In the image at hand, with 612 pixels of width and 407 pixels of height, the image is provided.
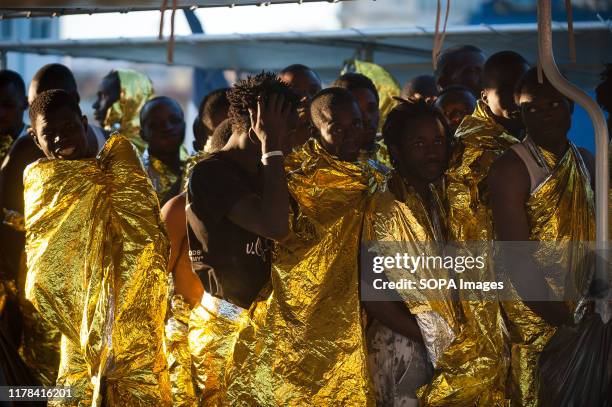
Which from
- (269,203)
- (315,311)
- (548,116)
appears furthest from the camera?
(548,116)

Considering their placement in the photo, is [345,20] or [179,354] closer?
[179,354]

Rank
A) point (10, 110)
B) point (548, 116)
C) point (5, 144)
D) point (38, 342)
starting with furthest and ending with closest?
point (10, 110), point (5, 144), point (38, 342), point (548, 116)

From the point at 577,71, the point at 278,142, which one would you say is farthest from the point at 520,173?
the point at 577,71

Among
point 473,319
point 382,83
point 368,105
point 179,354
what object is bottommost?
point 179,354

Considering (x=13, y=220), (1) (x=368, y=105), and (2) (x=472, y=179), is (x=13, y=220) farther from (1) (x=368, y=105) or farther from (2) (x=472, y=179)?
(2) (x=472, y=179)

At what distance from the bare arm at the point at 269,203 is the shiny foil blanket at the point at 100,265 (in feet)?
1.84

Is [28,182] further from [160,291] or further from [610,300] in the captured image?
[610,300]

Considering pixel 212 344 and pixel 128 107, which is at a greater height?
pixel 128 107

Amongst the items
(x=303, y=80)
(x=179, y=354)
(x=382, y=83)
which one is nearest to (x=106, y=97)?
(x=382, y=83)

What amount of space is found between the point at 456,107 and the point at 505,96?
0.73m

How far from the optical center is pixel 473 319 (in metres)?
4.19

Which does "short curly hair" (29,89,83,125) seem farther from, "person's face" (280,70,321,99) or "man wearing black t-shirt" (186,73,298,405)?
"person's face" (280,70,321,99)

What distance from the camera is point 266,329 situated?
4.06 meters

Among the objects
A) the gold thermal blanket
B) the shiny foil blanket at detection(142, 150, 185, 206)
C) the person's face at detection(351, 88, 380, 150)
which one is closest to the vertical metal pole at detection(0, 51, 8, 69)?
the shiny foil blanket at detection(142, 150, 185, 206)
